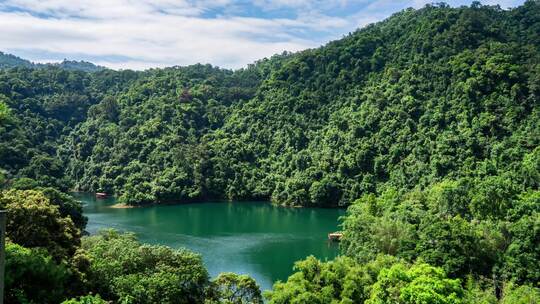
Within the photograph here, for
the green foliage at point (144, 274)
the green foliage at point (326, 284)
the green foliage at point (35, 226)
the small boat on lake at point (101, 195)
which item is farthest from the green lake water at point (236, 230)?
the green foliage at point (35, 226)

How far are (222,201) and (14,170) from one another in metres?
24.6

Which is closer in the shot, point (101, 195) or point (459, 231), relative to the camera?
point (459, 231)

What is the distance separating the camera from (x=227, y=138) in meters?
77.8

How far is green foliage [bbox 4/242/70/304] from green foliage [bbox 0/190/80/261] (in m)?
1.40

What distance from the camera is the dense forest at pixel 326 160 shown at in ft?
66.6

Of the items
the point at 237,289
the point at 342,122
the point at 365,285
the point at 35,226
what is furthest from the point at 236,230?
the point at 35,226

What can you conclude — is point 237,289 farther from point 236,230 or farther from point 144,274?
point 236,230

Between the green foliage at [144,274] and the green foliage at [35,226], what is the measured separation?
1039 mm

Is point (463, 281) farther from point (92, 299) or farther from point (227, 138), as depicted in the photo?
point (227, 138)

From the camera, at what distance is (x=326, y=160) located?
6788cm

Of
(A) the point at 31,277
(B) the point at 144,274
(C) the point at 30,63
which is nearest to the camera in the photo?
(A) the point at 31,277

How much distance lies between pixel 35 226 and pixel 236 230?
3161 centimetres

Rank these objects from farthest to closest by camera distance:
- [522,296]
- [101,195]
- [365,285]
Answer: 1. [101,195]
2. [365,285]
3. [522,296]

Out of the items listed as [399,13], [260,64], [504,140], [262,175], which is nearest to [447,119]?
[504,140]
